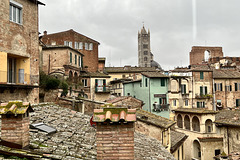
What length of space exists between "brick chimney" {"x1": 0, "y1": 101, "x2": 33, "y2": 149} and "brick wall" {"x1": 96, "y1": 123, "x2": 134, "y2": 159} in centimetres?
177

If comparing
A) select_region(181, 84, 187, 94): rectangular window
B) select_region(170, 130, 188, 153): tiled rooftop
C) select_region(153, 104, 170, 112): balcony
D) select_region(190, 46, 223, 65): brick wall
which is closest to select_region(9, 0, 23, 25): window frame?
select_region(170, 130, 188, 153): tiled rooftop

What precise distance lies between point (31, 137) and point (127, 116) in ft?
9.16

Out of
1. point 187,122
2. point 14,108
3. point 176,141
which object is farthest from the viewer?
point 187,122

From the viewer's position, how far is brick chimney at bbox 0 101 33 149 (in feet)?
16.2

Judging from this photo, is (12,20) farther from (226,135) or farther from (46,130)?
(226,135)

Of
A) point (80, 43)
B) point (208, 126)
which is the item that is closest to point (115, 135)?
point (208, 126)

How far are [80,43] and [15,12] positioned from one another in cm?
2769

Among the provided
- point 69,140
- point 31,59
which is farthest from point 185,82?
point 69,140

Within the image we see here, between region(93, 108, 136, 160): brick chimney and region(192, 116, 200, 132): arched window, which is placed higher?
region(93, 108, 136, 160): brick chimney

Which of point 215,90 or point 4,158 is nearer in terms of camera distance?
point 4,158

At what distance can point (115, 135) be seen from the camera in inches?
191

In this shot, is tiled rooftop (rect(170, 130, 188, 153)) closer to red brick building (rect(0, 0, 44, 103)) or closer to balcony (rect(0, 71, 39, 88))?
red brick building (rect(0, 0, 44, 103))

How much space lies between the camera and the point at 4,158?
164 inches

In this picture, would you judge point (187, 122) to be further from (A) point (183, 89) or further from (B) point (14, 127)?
(B) point (14, 127)
